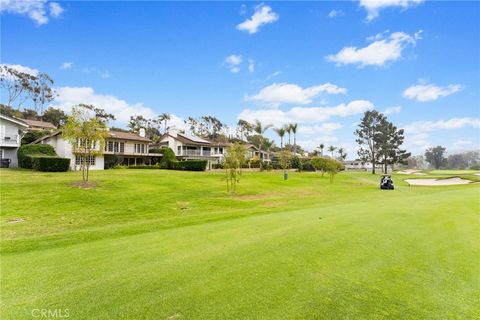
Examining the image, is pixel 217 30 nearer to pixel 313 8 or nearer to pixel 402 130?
pixel 313 8

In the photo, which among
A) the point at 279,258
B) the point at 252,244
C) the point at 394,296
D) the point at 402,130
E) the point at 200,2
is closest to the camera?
the point at 394,296

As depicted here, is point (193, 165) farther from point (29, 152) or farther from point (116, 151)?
point (29, 152)

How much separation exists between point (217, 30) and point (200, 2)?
203 inches

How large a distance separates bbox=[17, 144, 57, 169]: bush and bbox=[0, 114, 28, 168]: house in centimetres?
204

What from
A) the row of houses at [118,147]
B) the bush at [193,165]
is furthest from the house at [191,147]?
the bush at [193,165]

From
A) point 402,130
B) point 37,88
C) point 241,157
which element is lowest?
point 241,157

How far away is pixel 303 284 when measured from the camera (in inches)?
163

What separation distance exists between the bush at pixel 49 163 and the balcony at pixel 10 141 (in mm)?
7339

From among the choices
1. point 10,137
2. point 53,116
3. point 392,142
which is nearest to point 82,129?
point 10,137

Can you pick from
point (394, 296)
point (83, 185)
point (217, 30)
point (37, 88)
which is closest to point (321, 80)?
point (217, 30)

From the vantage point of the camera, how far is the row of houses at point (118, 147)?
122 ft

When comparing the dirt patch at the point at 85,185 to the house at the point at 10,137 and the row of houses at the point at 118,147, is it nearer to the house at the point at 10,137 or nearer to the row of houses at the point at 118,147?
the row of houses at the point at 118,147

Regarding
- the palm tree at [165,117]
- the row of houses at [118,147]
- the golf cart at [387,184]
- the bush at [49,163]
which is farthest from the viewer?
the palm tree at [165,117]

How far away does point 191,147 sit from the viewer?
5959 cm
